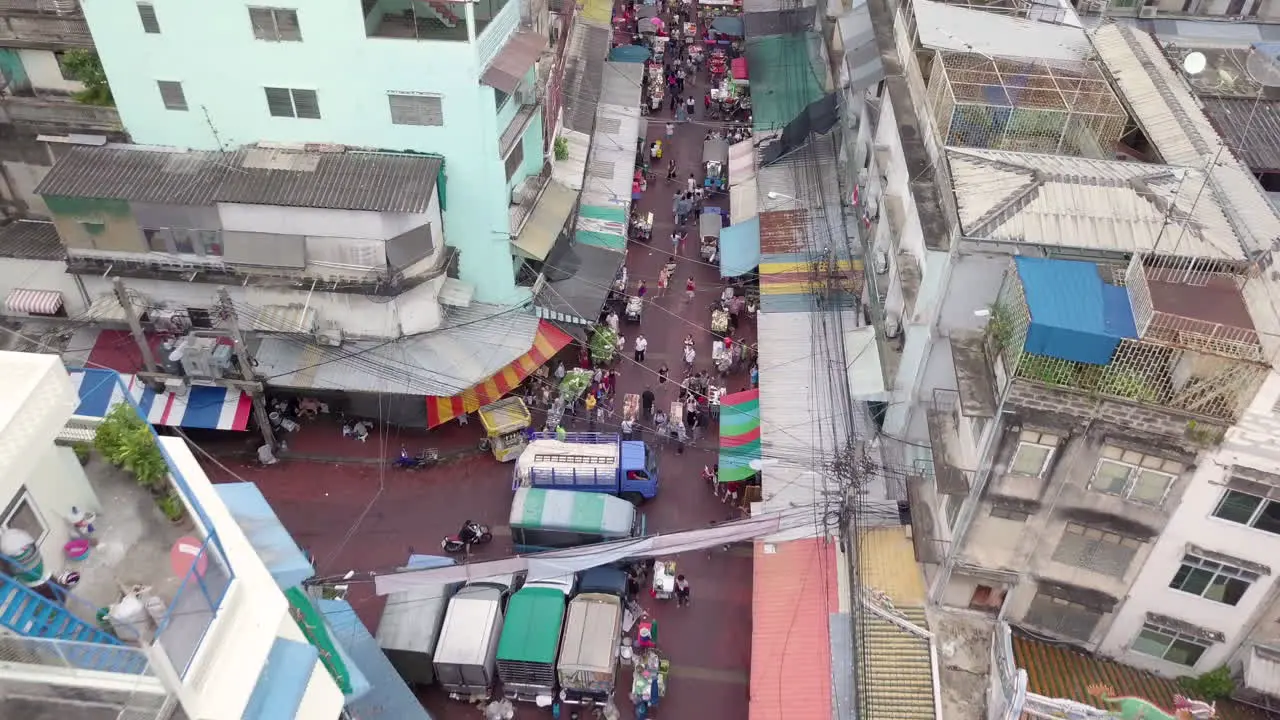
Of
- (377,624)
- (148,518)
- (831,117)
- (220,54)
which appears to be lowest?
(377,624)

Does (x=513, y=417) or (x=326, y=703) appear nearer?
(x=326, y=703)

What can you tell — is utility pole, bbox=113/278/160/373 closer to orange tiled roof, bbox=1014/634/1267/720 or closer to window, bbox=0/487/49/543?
window, bbox=0/487/49/543

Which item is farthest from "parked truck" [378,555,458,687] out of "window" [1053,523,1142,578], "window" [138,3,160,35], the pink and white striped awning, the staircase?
"window" [138,3,160,35]

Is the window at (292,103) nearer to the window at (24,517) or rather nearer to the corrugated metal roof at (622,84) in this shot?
the window at (24,517)

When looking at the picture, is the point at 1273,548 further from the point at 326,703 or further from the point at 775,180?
the point at 775,180

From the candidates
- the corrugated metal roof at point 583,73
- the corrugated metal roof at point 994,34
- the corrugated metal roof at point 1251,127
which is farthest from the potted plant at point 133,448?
the corrugated metal roof at point 1251,127

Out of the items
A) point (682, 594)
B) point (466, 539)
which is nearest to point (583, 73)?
point (466, 539)

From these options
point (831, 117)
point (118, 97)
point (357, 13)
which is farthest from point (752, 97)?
point (118, 97)

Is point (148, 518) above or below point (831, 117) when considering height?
below
